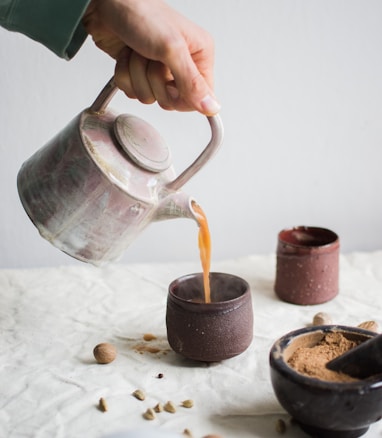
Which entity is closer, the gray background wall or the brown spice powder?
the brown spice powder

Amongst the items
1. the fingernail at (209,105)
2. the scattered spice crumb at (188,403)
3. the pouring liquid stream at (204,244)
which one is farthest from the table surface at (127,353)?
the fingernail at (209,105)

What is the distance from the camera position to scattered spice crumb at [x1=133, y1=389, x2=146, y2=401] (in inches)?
32.3

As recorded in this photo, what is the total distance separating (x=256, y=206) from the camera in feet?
4.60

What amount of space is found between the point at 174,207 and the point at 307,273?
36 centimetres

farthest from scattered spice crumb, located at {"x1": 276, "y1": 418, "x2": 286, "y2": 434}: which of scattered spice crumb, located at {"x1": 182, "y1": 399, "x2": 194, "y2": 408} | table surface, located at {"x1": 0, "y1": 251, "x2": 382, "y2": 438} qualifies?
scattered spice crumb, located at {"x1": 182, "y1": 399, "x2": 194, "y2": 408}

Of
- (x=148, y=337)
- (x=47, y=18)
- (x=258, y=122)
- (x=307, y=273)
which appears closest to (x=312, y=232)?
(x=307, y=273)

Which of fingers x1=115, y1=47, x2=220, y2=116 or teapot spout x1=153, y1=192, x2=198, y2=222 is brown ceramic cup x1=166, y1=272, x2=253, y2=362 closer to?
teapot spout x1=153, y1=192, x2=198, y2=222

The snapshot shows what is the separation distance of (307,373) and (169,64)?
40cm

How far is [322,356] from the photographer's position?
30.6 inches

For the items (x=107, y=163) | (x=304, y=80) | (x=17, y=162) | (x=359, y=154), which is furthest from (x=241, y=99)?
(x=107, y=163)

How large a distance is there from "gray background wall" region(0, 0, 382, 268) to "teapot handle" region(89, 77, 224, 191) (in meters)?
0.41

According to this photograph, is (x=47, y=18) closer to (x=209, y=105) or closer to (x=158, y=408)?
(x=209, y=105)

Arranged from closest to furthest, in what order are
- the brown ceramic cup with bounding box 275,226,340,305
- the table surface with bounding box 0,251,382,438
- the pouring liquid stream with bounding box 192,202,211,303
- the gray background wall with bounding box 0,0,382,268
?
the table surface with bounding box 0,251,382,438 < the pouring liquid stream with bounding box 192,202,211,303 < the brown ceramic cup with bounding box 275,226,340,305 < the gray background wall with bounding box 0,0,382,268

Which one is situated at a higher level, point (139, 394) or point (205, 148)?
point (205, 148)
